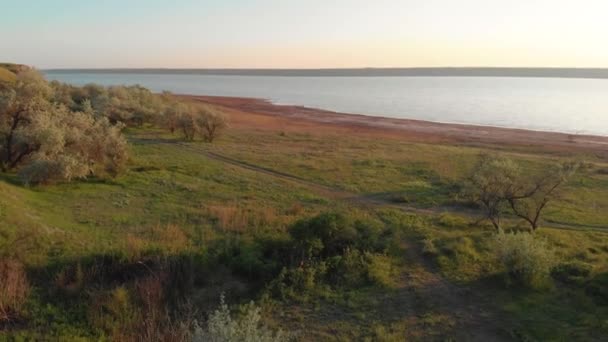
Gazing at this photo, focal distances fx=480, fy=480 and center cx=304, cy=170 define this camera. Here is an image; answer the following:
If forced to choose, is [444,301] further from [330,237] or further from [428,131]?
[428,131]

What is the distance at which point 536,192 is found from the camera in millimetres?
17406

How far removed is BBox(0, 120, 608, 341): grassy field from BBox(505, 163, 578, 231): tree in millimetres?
952

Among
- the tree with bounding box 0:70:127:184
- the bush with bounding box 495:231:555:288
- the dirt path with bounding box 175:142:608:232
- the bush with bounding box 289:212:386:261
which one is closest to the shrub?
the bush with bounding box 289:212:386:261

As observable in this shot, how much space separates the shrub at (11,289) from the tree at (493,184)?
13.9 metres

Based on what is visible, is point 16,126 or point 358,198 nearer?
point 358,198

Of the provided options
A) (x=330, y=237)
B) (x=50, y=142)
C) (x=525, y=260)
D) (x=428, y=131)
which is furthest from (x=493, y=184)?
(x=428, y=131)

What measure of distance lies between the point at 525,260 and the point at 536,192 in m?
6.10

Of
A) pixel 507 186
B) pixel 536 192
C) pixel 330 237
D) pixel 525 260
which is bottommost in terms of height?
pixel 330 237

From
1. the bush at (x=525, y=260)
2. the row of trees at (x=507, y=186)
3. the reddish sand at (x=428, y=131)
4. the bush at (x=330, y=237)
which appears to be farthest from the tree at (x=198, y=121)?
the bush at (x=525, y=260)

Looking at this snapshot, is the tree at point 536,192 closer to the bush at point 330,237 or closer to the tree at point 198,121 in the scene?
the bush at point 330,237

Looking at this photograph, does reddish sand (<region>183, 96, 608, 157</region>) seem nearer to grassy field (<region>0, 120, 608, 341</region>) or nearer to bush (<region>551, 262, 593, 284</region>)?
grassy field (<region>0, 120, 608, 341</region>)

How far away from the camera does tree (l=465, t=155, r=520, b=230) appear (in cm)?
1673

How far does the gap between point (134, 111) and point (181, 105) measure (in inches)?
194

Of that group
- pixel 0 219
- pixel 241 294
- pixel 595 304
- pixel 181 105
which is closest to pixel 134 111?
pixel 181 105
